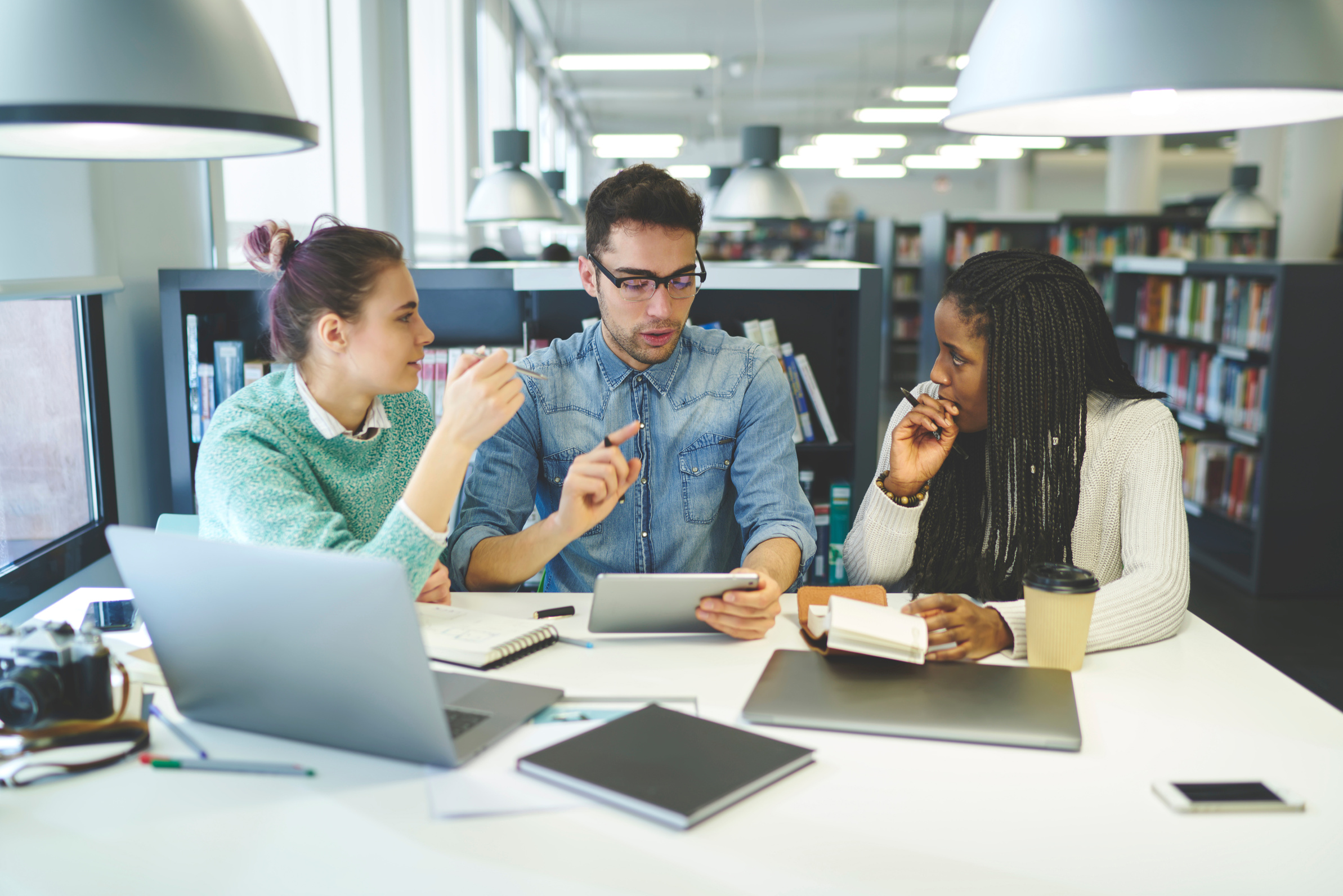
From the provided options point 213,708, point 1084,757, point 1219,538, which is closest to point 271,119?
point 213,708

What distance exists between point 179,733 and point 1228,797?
1.03m

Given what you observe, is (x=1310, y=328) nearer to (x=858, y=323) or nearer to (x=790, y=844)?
(x=858, y=323)

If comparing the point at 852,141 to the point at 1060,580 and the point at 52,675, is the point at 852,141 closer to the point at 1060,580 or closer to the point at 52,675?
the point at 1060,580

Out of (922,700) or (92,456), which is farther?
(92,456)

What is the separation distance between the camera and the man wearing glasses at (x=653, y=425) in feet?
5.68

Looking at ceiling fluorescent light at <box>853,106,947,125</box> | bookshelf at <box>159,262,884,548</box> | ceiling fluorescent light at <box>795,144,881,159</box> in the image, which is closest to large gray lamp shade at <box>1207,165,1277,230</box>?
ceiling fluorescent light at <box>853,106,947,125</box>

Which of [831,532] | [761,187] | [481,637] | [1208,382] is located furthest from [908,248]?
[481,637]

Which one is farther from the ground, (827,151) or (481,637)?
(827,151)

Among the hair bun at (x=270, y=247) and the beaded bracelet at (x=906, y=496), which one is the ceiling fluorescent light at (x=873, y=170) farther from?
the hair bun at (x=270, y=247)

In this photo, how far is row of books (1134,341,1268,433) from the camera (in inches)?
172

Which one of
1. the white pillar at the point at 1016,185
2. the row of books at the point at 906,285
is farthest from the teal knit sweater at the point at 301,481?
the white pillar at the point at 1016,185

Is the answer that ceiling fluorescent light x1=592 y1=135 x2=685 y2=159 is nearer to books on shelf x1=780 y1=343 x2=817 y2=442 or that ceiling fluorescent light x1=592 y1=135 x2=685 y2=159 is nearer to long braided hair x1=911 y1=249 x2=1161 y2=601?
books on shelf x1=780 y1=343 x2=817 y2=442

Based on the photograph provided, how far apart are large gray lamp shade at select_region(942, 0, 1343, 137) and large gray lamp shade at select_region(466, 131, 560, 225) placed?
11.7 feet

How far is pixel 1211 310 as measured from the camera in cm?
485
